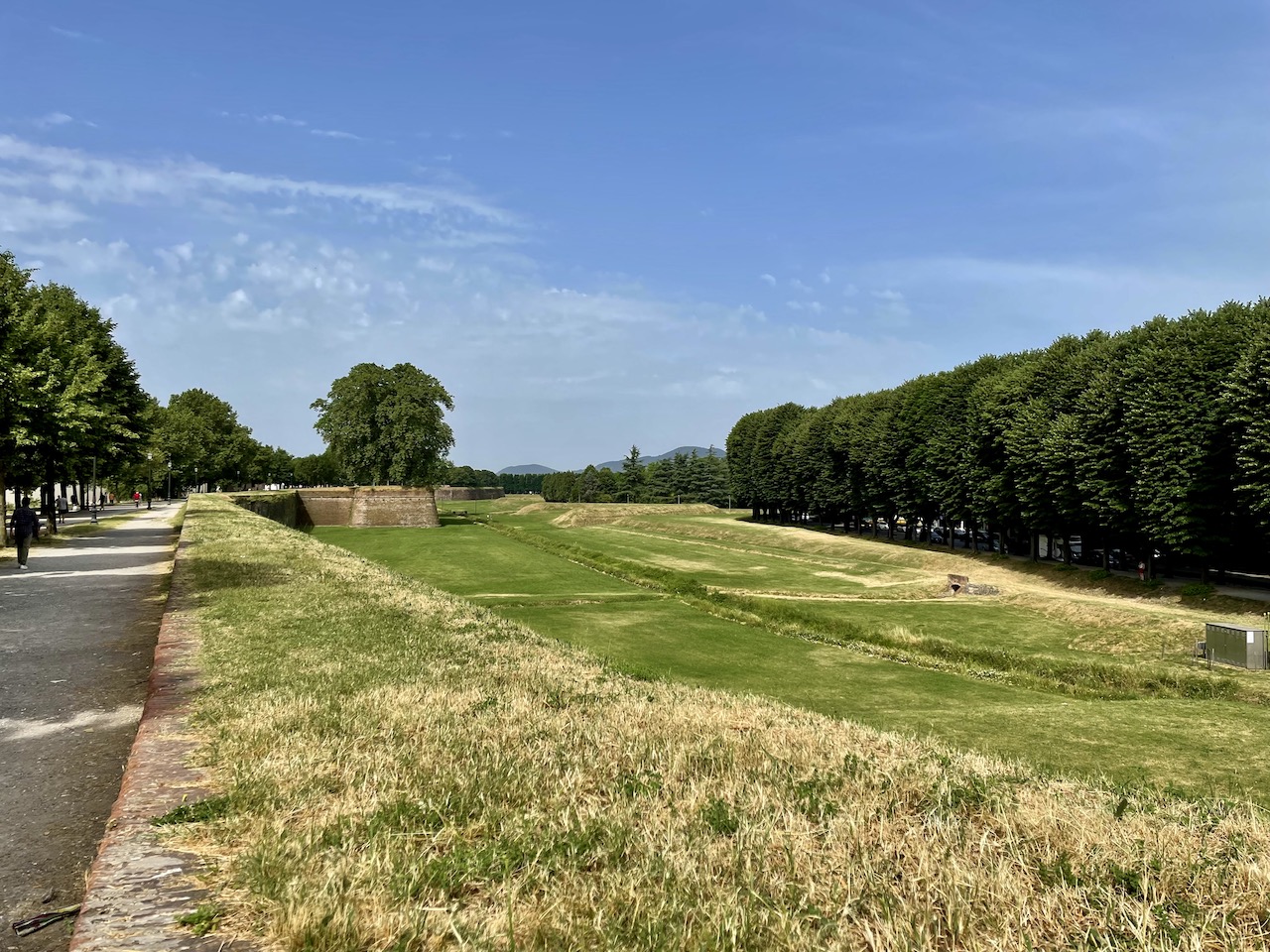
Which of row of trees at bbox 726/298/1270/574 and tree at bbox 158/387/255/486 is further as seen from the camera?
tree at bbox 158/387/255/486

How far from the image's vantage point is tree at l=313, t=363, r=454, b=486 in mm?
94188

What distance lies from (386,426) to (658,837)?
95845mm

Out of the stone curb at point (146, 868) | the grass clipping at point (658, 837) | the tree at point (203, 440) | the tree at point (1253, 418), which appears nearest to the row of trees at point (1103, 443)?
the tree at point (1253, 418)

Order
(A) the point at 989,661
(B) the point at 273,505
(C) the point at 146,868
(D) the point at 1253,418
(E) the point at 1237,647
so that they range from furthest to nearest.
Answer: (B) the point at 273,505, (D) the point at 1253,418, (A) the point at 989,661, (E) the point at 1237,647, (C) the point at 146,868

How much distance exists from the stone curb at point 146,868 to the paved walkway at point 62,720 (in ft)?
1.36

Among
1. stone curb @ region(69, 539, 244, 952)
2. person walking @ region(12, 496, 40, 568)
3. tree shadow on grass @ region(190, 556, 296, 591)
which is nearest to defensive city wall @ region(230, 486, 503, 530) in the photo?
person walking @ region(12, 496, 40, 568)

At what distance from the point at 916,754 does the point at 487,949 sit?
529 cm

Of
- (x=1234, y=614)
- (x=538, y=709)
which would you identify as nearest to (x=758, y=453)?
(x=1234, y=614)

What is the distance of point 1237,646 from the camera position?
2728 cm

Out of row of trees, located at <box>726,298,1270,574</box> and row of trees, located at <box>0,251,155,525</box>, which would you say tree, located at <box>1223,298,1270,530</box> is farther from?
row of trees, located at <box>0,251,155,525</box>

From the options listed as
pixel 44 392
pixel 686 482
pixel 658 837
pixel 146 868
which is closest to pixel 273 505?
pixel 44 392

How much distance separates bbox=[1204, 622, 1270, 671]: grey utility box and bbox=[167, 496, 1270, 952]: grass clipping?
25.7 m

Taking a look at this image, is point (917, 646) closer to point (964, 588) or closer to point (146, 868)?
point (964, 588)

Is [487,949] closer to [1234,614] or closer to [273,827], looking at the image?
[273,827]
